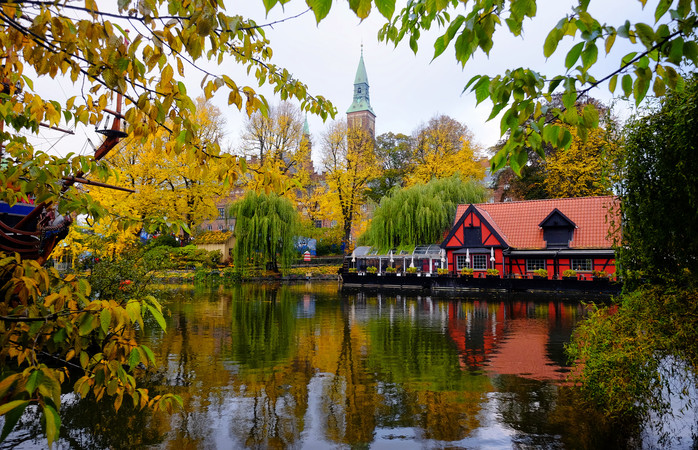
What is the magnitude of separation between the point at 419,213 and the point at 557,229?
8975mm

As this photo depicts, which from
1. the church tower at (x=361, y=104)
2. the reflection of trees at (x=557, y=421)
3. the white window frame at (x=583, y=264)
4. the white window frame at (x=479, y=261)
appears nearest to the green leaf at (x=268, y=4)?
the reflection of trees at (x=557, y=421)

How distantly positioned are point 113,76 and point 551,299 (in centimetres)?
2260

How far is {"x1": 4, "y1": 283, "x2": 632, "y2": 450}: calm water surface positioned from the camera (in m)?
5.20

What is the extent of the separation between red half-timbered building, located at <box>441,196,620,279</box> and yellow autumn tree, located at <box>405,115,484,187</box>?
24.3ft

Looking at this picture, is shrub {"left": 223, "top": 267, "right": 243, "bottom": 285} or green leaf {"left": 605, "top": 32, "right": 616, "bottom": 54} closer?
green leaf {"left": 605, "top": 32, "right": 616, "bottom": 54}

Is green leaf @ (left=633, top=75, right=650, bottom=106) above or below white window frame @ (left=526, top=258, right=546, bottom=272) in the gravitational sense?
above

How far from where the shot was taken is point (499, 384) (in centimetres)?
728

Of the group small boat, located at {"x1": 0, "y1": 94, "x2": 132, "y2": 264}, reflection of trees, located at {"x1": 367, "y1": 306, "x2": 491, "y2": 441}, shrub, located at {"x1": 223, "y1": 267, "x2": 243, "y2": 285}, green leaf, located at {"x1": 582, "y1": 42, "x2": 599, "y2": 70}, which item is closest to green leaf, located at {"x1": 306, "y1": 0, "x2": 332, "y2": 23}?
green leaf, located at {"x1": 582, "y1": 42, "x2": 599, "y2": 70}

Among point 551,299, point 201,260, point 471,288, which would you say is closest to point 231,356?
point 551,299

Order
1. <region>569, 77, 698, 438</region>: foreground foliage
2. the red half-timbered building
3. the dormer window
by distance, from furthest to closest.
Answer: the dormer window → the red half-timbered building → <region>569, 77, 698, 438</region>: foreground foliage

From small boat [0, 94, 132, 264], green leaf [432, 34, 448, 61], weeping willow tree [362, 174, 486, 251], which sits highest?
weeping willow tree [362, 174, 486, 251]

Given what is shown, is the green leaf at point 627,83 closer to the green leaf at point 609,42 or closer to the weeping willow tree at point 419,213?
the green leaf at point 609,42

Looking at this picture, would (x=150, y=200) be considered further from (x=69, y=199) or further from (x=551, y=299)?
(x=69, y=199)

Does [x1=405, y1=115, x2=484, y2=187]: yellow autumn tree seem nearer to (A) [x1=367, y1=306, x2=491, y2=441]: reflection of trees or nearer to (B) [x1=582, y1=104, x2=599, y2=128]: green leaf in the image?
(A) [x1=367, y1=306, x2=491, y2=441]: reflection of trees
